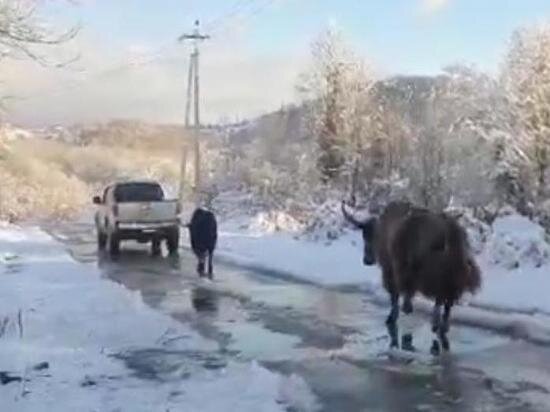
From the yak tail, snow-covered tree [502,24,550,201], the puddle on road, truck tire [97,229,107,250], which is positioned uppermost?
snow-covered tree [502,24,550,201]

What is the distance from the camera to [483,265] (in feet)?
69.6

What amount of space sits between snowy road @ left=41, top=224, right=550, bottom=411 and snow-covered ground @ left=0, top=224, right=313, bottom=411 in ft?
0.88

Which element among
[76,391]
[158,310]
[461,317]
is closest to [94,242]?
[158,310]

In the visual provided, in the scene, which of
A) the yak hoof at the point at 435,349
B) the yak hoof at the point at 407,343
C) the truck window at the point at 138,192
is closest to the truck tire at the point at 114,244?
the truck window at the point at 138,192

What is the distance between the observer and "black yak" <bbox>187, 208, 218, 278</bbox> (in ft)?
78.3

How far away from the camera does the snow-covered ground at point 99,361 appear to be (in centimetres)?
941

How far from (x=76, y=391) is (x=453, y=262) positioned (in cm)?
497

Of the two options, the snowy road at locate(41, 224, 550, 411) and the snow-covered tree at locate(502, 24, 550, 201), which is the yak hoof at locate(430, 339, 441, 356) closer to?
the snowy road at locate(41, 224, 550, 411)

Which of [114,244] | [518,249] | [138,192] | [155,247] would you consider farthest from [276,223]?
[518,249]

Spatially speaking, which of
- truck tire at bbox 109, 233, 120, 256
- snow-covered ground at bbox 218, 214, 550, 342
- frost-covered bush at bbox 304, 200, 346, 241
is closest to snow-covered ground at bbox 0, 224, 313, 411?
snow-covered ground at bbox 218, 214, 550, 342

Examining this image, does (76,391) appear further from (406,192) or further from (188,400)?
(406,192)

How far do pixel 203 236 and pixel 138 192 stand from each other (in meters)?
A: 10.2

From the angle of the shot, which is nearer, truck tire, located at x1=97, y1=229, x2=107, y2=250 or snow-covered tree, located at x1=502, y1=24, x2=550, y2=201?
truck tire, located at x1=97, y1=229, x2=107, y2=250

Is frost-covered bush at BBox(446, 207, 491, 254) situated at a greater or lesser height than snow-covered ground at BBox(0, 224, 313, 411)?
greater
